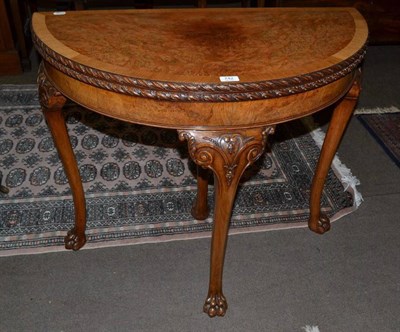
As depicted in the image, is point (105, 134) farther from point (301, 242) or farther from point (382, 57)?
point (382, 57)

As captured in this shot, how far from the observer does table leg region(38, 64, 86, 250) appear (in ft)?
3.64

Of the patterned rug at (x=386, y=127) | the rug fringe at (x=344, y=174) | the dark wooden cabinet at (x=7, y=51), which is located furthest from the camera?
the dark wooden cabinet at (x=7, y=51)

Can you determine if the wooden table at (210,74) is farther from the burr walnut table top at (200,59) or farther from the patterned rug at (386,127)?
the patterned rug at (386,127)

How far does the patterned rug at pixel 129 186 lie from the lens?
5.06 ft

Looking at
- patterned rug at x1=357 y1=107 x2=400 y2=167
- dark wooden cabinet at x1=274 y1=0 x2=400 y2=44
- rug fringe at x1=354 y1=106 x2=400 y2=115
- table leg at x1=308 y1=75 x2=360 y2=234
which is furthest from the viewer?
dark wooden cabinet at x1=274 y1=0 x2=400 y2=44

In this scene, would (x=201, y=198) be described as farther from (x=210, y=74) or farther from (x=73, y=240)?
(x=210, y=74)

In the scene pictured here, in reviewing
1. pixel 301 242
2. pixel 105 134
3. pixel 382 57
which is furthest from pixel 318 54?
pixel 382 57

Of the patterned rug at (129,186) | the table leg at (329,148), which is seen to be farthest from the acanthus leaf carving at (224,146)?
the patterned rug at (129,186)

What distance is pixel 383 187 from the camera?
1.80 metres

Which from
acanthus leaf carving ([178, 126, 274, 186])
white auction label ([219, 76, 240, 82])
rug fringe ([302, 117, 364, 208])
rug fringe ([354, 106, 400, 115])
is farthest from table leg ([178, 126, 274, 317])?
rug fringe ([354, 106, 400, 115])

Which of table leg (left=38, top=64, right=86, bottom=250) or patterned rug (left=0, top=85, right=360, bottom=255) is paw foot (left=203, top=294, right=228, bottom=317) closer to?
patterned rug (left=0, top=85, right=360, bottom=255)

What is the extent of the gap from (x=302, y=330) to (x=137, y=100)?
83 cm

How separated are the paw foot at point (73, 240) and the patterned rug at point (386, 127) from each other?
1.39 m

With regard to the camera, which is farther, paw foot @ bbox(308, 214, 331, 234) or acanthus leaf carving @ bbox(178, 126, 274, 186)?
paw foot @ bbox(308, 214, 331, 234)
